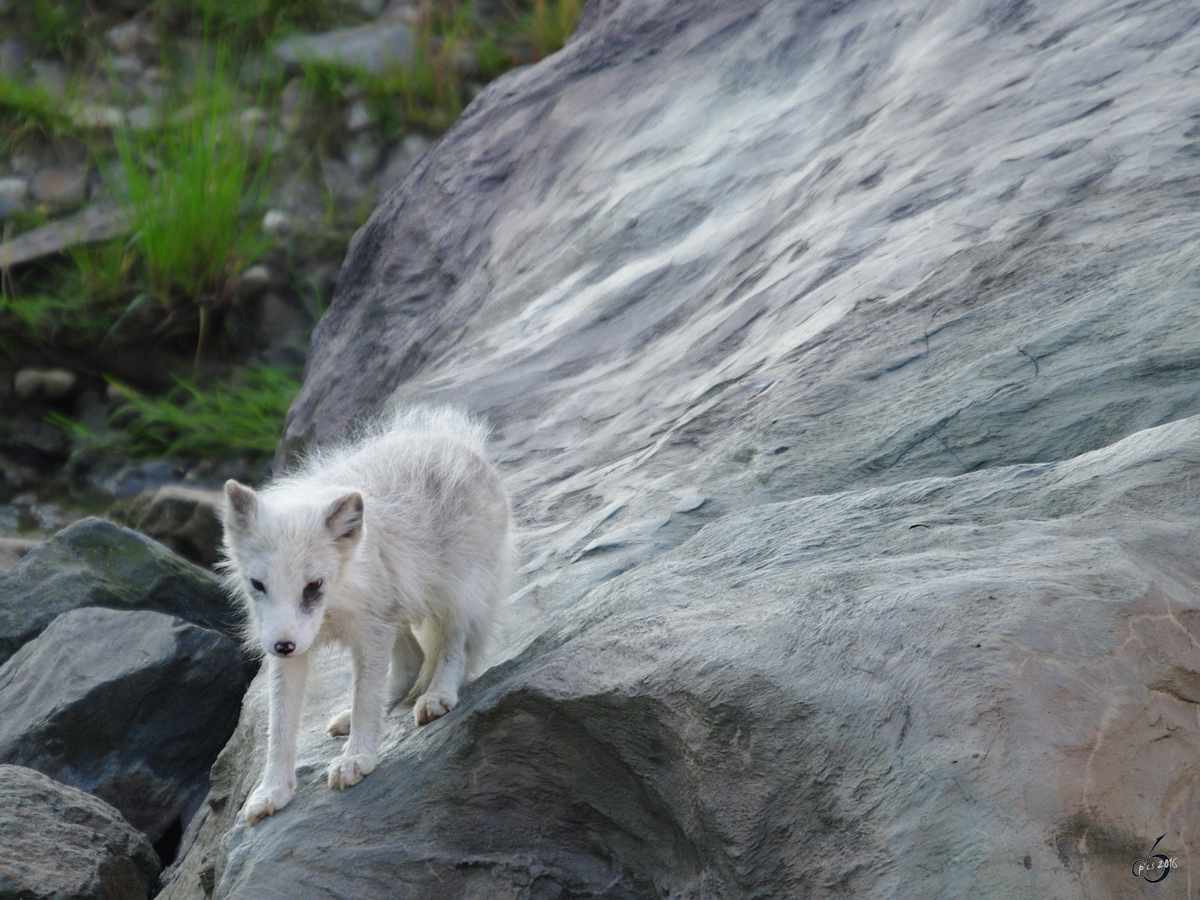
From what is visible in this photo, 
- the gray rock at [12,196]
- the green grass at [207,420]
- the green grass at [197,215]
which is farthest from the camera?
the gray rock at [12,196]

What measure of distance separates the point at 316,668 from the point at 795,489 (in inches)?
68.4

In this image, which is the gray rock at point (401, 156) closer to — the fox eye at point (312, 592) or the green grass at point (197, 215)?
the green grass at point (197, 215)

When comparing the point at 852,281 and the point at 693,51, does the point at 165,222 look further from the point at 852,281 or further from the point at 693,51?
the point at 852,281

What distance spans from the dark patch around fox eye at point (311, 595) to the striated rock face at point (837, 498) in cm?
47

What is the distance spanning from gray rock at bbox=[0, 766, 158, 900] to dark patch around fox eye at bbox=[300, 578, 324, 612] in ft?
3.83

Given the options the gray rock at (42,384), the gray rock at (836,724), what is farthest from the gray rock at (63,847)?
the gray rock at (42,384)

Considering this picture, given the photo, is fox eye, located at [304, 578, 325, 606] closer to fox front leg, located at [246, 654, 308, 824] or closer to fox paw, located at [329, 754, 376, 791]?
fox front leg, located at [246, 654, 308, 824]

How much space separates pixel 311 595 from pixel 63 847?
123cm

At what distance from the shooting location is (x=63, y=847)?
128 inches

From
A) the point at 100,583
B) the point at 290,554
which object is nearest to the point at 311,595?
the point at 290,554

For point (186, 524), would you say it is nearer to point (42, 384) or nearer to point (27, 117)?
point (42, 384)

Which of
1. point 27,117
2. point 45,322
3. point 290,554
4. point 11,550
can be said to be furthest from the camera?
point 27,117

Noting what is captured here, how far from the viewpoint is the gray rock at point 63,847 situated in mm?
3100

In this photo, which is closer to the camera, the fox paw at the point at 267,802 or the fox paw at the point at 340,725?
the fox paw at the point at 267,802
